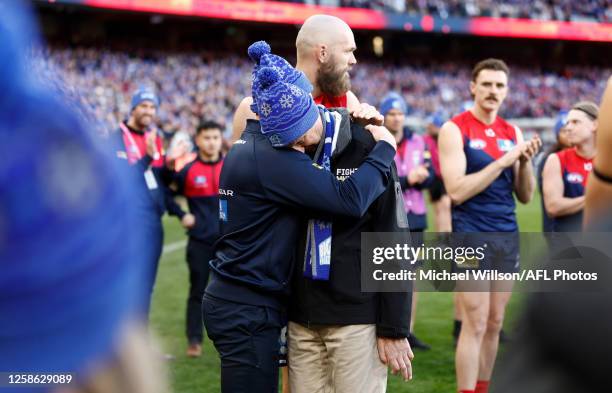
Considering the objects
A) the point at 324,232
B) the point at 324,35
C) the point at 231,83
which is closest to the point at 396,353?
the point at 324,232

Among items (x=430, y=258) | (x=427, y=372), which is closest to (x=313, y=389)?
(x=430, y=258)

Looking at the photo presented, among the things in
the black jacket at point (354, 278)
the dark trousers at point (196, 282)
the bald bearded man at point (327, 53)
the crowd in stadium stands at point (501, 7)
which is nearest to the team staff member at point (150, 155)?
the dark trousers at point (196, 282)

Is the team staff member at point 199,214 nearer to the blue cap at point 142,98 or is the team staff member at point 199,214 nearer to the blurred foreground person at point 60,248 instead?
the blue cap at point 142,98

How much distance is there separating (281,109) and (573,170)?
136 inches

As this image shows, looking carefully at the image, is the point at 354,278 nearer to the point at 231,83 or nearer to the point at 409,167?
the point at 409,167

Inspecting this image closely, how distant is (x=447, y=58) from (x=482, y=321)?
43.1 m

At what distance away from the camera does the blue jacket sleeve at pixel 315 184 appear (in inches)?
112

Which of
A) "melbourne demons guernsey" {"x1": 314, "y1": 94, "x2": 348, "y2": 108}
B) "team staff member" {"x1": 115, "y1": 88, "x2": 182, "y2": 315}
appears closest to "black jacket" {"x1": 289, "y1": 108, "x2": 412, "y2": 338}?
"melbourne demons guernsey" {"x1": 314, "y1": 94, "x2": 348, "y2": 108}

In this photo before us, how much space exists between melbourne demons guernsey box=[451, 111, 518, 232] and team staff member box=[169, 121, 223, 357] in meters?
2.47

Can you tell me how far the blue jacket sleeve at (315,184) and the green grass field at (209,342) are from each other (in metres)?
0.95

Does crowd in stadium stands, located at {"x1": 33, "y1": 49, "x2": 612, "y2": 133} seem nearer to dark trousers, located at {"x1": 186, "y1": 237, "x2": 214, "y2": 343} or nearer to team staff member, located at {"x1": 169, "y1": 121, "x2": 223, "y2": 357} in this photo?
team staff member, located at {"x1": 169, "y1": 121, "x2": 223, "y2": 357}

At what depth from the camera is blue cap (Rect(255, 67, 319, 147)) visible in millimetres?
2783

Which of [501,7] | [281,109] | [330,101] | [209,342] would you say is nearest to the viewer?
[281,109]

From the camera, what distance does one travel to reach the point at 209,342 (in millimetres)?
7246
